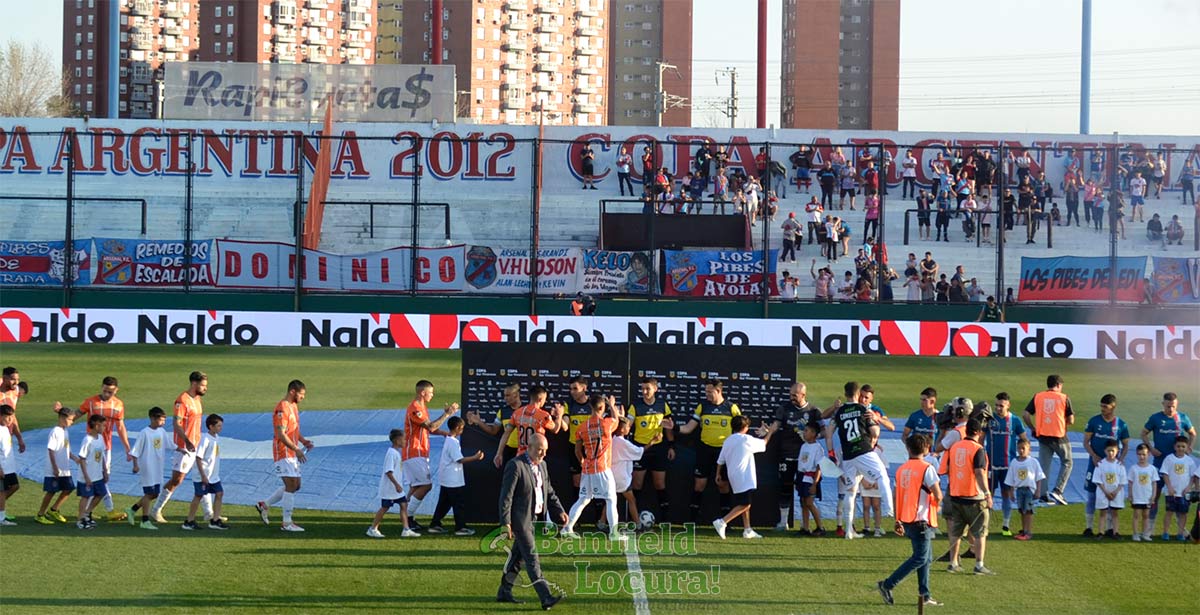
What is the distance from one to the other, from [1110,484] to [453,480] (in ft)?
25.7

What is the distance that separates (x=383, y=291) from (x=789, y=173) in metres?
17.9

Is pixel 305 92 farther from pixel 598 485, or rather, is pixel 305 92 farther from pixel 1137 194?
pixel 598 485

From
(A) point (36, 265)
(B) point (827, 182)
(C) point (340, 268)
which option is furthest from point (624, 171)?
(A) point (36, 265)

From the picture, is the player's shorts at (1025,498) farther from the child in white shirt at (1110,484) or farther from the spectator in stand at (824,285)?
the spectator in stand at (824,285)

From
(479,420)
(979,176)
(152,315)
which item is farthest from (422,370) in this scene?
(979,176)

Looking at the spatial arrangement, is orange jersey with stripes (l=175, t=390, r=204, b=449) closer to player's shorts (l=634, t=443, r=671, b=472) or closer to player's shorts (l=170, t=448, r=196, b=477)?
player's shorts (l=170, t=448, r=196, b=477)

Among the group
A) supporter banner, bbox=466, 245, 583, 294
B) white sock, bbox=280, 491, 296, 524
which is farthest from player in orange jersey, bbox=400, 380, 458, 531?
supporter banner, bbox=466, 245, 583, 294

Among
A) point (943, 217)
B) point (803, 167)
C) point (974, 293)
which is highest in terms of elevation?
point (803, 167)

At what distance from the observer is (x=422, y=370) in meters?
31.4

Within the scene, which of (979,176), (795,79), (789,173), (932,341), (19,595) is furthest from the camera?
(795,79)

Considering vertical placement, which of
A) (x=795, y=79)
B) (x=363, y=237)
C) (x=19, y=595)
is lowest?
(x=19, y=595)

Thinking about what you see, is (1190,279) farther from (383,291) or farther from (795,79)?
(795,79)

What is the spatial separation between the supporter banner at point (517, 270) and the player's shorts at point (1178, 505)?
25.6m

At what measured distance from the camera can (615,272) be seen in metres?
39.8
